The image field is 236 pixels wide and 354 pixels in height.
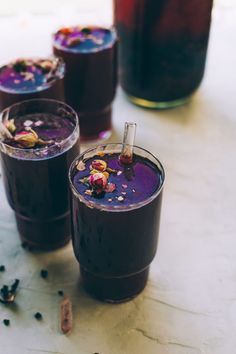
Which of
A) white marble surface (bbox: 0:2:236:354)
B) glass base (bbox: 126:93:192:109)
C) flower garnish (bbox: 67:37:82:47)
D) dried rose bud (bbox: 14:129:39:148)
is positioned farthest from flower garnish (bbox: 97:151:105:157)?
glass base (bbox: 126:93:192:109)

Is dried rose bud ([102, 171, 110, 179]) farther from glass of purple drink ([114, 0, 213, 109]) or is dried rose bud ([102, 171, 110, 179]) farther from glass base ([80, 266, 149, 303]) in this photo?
glass of purple drink ([114, 0, 213, 109])

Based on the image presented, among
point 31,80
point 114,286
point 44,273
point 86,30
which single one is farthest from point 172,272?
point 86,30

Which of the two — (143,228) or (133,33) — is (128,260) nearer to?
(143,228)

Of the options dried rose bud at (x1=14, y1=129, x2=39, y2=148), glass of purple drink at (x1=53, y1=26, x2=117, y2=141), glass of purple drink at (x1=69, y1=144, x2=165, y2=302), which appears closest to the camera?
glass of purple drink at (x1=69, y1=144, x2=165, y2=302)

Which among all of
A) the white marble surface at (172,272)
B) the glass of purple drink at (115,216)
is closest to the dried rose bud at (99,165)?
the glass of purple drink at (115,216)

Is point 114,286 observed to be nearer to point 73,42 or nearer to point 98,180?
point 98,180

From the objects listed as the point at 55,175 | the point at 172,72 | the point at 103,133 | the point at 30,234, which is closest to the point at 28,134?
the point at 55,175
